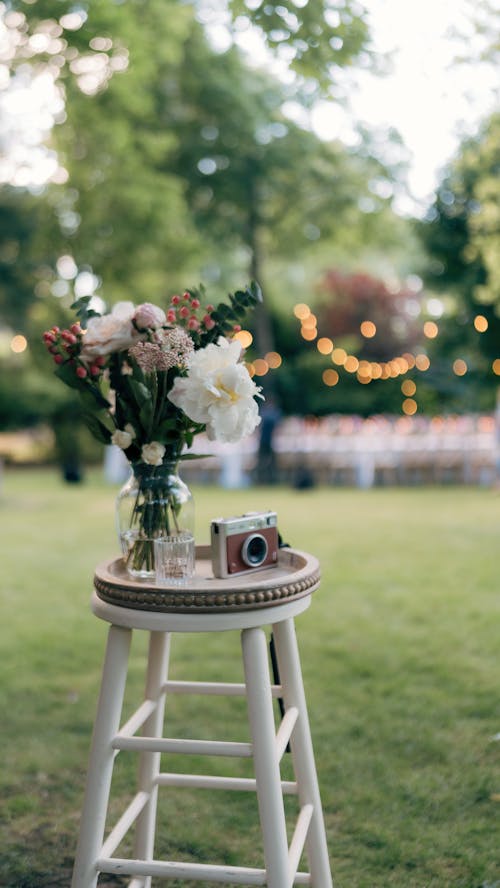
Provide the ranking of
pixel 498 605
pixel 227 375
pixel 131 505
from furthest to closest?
pixel 498 605 < pixel 131 505 < pixel 227 375

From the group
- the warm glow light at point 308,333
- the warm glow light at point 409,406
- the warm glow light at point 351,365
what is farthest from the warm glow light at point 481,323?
the warm glow light at point 308,333

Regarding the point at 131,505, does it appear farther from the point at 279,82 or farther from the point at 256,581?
the point at 279,82

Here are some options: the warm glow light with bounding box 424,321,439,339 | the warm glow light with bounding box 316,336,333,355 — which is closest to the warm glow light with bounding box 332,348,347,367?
the warm glow light with bounding box 316,336,333,355

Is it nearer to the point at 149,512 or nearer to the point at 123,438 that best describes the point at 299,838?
the point at 149,512

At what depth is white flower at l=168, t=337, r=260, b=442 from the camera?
197 cm

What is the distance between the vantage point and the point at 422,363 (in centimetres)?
1612

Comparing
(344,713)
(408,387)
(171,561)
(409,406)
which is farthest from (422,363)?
(171,561)

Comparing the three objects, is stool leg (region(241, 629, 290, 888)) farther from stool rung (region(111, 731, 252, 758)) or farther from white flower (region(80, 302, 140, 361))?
white flower (region(80, 302, 140, 361))

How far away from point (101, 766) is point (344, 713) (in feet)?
6.49

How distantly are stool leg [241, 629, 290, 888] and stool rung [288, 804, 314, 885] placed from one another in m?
0.06

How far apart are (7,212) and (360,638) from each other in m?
17.8

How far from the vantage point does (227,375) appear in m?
1.96

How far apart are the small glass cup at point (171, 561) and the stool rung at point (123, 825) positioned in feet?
2.05

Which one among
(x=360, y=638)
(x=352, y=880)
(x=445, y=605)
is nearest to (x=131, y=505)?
(x=352, y=880)
